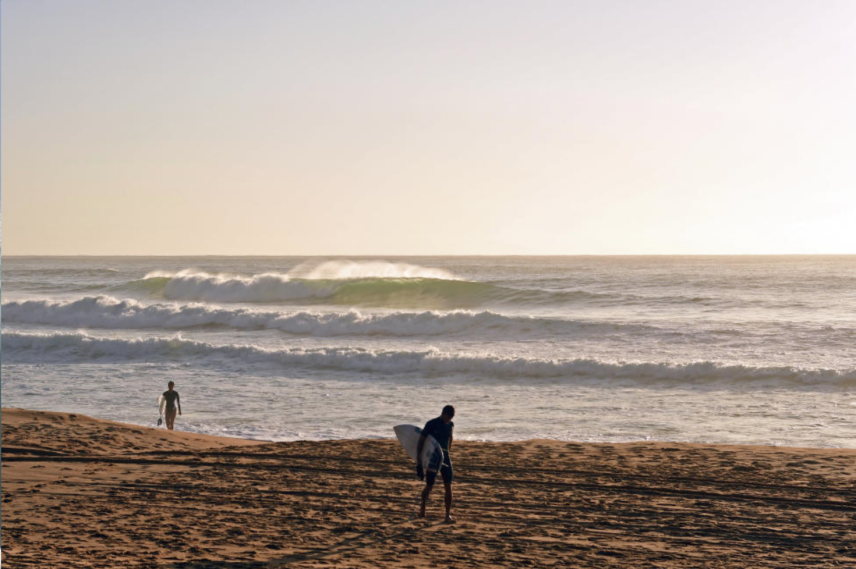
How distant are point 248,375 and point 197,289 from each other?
32.9 metres

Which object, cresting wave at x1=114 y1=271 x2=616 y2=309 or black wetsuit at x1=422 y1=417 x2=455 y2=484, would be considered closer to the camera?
black wetsuit at x1=422 y1=417 x2=455 y2=484

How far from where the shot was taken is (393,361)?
23766 mm

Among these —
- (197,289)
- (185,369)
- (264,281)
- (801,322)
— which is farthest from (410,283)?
(185,369)

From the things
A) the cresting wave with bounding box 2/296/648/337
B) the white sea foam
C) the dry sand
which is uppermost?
the white sea foam

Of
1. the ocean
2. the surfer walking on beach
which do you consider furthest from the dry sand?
the ocean

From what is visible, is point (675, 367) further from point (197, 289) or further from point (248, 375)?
point (197, 289)

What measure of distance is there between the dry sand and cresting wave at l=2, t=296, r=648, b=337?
61.1 feet

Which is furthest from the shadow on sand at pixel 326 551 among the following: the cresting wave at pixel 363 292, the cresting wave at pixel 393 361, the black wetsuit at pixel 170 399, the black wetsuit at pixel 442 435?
the cresting wave at pixel 363 292

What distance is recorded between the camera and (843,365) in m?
22.0

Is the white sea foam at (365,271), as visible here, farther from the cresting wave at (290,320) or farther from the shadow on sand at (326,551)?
the shadow on sand at (326,551)

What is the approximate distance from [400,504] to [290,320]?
26275mm

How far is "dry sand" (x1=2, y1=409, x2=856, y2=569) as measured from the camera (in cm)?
744

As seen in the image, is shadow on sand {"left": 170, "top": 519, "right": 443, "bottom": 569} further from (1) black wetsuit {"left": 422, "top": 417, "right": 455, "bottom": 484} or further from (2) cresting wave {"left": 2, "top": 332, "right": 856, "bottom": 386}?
(2) cresting wave {"left": 2, "top": 332, "right": 856, "bottom": 386}

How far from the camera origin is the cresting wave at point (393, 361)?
68.9ft
